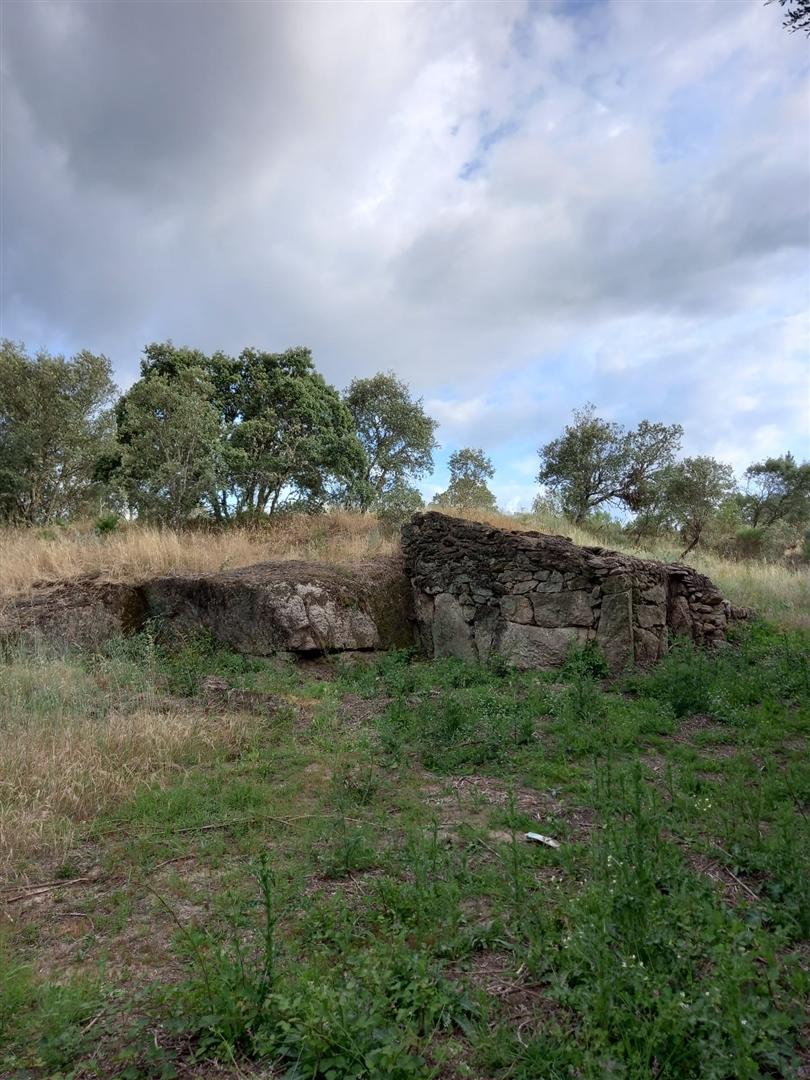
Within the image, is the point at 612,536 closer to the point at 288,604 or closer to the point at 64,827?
the point at 288,604

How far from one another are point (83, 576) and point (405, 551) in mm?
4857

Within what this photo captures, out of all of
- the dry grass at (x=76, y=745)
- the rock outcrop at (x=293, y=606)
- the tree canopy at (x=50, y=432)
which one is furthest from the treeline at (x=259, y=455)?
the dry grass at (x=76, y=745)

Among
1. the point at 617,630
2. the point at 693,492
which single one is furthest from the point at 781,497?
the point at 617,630

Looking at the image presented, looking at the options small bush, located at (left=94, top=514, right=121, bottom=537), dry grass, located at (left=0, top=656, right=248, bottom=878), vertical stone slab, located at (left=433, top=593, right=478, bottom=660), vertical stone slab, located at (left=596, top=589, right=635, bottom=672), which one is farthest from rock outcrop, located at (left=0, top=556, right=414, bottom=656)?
vertical stone slab, located at (left=596, top=589, right=635, bottom=672)

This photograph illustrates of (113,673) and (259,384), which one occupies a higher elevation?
(259,384)

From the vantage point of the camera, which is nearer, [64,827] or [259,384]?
[64,827]

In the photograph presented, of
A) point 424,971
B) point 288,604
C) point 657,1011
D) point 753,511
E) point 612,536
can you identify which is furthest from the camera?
point 753,511

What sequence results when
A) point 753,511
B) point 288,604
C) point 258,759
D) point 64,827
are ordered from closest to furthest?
1. point 64,827
2. point 258,759
3. point 288,604
4. point 753,511

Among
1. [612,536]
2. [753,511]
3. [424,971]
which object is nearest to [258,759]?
[424,971]

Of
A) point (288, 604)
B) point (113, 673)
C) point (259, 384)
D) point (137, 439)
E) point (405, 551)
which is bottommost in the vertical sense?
point (113, 673)

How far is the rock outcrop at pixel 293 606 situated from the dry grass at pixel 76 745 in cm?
215

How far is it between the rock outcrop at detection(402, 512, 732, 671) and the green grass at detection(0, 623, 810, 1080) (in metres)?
2.19

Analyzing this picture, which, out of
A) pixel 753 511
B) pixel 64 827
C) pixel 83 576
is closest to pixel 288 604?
pixel 83 576

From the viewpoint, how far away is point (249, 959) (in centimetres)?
248
